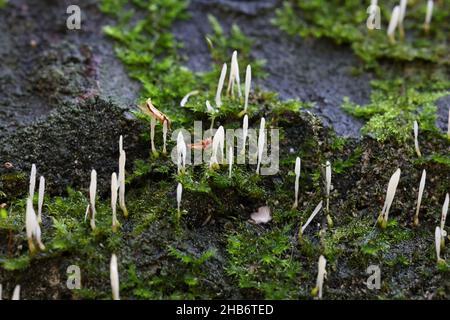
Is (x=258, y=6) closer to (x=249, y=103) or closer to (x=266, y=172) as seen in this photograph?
(x=249, y=103)

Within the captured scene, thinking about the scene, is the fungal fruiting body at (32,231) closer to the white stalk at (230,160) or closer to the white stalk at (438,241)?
the white stalk at (230,160)

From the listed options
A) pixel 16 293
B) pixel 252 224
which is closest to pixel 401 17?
pixel 252 224

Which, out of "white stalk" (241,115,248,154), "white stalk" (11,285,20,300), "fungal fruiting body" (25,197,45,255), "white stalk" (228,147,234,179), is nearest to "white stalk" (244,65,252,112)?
"white stalk" (241,115,248,154)

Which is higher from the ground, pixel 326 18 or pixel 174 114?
pixel 326 18

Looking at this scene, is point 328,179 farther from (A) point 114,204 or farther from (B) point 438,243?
(A) point 114,204

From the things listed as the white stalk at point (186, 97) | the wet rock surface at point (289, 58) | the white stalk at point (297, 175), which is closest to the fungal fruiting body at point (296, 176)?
the white stalk at point (297, 175)
